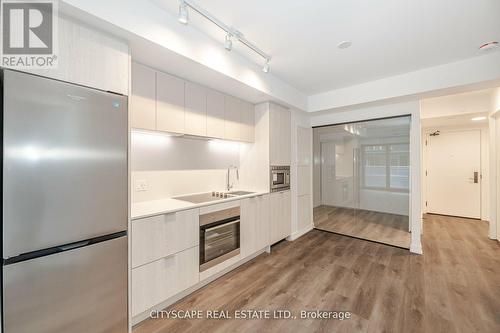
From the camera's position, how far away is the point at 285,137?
373 cm

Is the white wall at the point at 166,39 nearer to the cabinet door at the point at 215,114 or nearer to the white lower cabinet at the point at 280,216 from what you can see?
the cabinet door at the point at 215,114

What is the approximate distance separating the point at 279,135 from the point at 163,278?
2672mm

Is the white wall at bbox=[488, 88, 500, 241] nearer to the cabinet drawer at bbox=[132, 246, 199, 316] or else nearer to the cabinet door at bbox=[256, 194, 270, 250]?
the cabinet door at bbox=[256, 194, 270, 250]

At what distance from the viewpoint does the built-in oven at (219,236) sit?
2.32 m

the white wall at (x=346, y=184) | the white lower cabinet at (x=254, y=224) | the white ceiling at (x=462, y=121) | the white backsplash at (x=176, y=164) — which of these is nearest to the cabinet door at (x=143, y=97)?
the white backsplash at (x=176, y=164)

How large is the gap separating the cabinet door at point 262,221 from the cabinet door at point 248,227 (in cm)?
7

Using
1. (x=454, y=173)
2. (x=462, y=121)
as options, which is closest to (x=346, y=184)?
(x=462, y=121)

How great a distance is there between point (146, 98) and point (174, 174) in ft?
3.40

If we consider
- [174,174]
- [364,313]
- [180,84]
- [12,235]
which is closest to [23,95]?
[12,235]

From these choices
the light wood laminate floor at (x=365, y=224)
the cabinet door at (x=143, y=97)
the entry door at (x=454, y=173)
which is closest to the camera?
the cabinet door at (x=143, y=97)

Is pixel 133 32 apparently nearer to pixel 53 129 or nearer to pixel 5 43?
pixel 5 43

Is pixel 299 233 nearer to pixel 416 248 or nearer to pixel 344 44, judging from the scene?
pixel 416 248

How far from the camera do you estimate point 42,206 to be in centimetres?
125

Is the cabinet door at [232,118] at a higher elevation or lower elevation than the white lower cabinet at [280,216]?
higher
